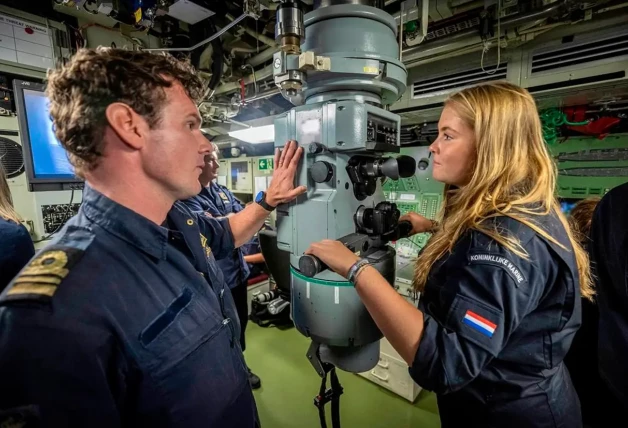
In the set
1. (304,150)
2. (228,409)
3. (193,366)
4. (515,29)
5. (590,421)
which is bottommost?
(590,421)

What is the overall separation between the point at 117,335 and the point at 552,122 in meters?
2.54

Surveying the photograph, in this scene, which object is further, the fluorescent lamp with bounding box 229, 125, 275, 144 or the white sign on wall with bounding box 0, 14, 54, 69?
the fluorescent lamp with bounding box 229, 125, 275, 144

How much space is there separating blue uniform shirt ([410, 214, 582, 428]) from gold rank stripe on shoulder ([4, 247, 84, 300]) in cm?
75

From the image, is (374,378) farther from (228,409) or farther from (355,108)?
(355,108)

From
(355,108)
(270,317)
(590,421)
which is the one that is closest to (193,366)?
(355,108)

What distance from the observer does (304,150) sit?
3.41 feet

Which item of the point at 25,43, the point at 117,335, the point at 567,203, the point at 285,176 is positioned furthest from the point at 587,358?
the point at 25,43

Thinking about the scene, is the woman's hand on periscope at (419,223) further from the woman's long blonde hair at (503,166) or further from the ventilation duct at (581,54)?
the ventilation duct at (581,54)

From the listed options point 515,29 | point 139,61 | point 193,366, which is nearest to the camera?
point 193,366

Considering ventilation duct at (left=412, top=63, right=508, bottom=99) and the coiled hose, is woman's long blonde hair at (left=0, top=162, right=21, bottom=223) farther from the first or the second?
the coiled hose

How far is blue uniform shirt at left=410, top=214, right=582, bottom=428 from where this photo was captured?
670 millimetres

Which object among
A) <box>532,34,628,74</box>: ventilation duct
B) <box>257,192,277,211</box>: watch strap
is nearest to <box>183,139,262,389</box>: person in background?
<box>257,192,277,211</box>: watch strap

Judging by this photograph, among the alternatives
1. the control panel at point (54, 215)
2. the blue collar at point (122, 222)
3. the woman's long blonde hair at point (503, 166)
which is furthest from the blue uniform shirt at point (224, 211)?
the woman's long blonde hair at point (503, 166)

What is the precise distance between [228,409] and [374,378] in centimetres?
180
